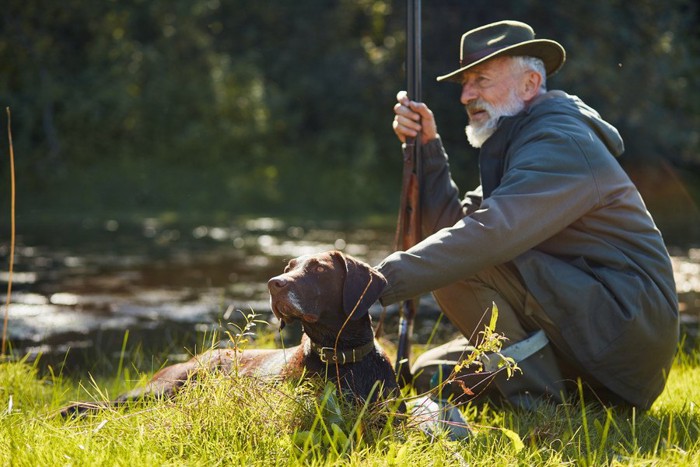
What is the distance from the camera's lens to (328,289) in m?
3.11

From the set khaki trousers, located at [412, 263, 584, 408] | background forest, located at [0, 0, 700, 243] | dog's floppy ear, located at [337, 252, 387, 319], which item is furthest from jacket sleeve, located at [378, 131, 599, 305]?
background forest, located at [0, 0, 700, 243]

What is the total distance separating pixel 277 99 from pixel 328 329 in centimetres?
1854

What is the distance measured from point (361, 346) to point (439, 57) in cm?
1712

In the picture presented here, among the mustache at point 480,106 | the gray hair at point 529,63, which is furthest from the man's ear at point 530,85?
the mustache at point 480,106

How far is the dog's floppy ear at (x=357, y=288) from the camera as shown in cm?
311

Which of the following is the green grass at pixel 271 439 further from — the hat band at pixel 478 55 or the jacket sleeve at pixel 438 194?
the hat band at pixel 478 55

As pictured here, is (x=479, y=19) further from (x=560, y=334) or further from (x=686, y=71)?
(x=560, y=334)

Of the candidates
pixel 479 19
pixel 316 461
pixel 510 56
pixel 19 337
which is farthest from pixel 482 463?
pixel 479 19

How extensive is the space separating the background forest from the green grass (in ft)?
46.9

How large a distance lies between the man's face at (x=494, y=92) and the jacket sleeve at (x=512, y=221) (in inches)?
16.4

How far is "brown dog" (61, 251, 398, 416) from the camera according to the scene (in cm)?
303

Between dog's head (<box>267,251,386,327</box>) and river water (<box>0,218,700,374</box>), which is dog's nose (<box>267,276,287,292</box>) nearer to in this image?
dog's head (<box>267,251,386,327</box>)

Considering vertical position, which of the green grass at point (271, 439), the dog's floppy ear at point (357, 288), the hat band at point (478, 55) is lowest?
the green grass at point (271, 439)

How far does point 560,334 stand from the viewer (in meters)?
3.89
